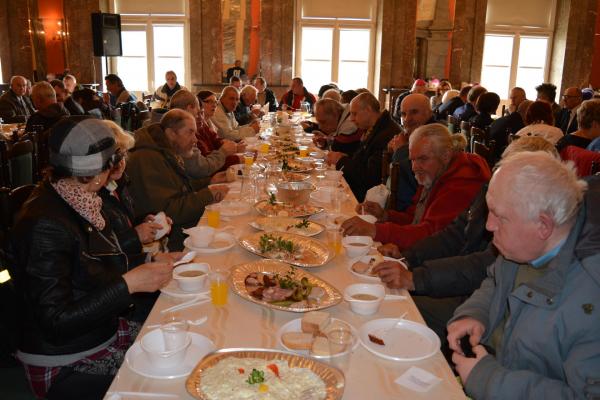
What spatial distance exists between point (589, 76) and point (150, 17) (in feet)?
37.3

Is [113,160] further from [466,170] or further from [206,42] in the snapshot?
[206,42]

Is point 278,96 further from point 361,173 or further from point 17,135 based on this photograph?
point 361,173

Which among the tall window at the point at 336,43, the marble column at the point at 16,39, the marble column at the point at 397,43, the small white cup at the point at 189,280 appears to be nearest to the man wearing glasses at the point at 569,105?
the marble column at the point at 397,43

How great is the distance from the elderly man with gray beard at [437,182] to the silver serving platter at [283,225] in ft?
0.56

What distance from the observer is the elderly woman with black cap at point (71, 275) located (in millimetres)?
1834

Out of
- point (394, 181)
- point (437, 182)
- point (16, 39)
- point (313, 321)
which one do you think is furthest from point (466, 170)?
point (16, 39)

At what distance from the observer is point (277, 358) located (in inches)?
58.7

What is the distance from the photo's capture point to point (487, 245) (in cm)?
265

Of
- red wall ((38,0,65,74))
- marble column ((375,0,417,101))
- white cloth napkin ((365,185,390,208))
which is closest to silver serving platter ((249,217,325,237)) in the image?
white cloth napkin ((365,185,390,208))

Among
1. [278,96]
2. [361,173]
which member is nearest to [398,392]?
[361,173]

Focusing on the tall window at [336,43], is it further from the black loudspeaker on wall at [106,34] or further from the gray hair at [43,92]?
the gray hair at [43,92]

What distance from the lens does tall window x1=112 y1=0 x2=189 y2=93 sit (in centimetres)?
1380

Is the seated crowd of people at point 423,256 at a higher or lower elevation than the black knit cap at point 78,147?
lower

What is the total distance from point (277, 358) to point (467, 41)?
13614 mm
